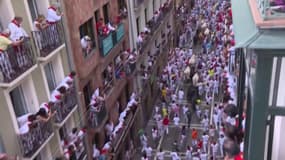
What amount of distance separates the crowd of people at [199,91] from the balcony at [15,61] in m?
7.66

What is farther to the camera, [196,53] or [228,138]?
[196,53]

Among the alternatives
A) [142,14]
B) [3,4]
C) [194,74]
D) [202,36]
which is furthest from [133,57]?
[202,36]

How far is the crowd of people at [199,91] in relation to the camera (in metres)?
21.6

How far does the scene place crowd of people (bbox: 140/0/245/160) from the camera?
21.6m

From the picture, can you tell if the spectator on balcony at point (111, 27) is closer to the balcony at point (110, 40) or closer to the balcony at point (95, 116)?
the balcony at point (110, 40)

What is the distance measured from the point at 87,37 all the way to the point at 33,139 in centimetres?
590

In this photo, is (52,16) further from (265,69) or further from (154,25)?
(154,25)

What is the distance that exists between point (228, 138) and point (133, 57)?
585 inches

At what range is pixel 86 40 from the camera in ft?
56.0

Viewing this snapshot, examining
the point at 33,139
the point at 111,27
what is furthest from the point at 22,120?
the point at 111,27

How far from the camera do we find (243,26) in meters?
5.43

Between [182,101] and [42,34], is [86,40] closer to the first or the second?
[42,34]

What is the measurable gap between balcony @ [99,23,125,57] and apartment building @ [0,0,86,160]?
3248 mm

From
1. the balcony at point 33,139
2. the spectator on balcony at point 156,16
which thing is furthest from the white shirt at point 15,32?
the spectator on balcony at point 156,16
